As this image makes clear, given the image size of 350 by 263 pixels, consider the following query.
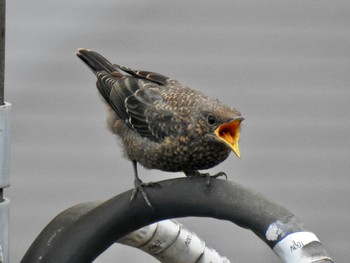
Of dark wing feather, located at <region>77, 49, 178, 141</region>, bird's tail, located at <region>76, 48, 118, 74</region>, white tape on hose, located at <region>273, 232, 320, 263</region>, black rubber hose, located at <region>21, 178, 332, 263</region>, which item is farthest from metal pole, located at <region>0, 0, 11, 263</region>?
bird's tail, located at <region>76, 48, 118, 74</region>

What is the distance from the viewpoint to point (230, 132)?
3887mm

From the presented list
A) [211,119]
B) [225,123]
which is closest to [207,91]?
[211,119]

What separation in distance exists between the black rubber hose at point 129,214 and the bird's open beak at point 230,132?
27cm

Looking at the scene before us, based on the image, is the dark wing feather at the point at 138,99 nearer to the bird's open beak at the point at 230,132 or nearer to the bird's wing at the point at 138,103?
the bird's wing at the point at 138,103

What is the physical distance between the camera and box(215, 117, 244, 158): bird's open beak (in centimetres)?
372

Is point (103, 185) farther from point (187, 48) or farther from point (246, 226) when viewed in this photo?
point (246, 226)

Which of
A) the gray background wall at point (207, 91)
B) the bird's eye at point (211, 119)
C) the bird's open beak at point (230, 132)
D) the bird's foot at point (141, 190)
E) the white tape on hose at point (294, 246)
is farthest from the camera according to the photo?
the gray background wall at point (207, 91)

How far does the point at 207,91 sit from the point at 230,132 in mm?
4320

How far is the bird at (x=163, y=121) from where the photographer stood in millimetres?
3955

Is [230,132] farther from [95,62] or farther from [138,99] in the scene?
[95,62]

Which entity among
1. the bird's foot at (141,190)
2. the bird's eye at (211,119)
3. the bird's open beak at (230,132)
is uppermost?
the bird's eye at (211,119)

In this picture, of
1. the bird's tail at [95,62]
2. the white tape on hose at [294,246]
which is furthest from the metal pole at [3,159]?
the bird's tail at [95,62]

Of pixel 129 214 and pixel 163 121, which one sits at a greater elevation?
pixel 163 121

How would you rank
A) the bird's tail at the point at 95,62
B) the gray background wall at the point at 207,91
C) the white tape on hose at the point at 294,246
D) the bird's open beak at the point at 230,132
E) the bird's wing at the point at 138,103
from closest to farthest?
the white tape on hose at the point at 294,246 → the bird's open beak at the point at 230,132 → the bird's wing at the point at 138,103 → the bird's tail at the point at 95,62 → the gray background wall at the point at 207,91
